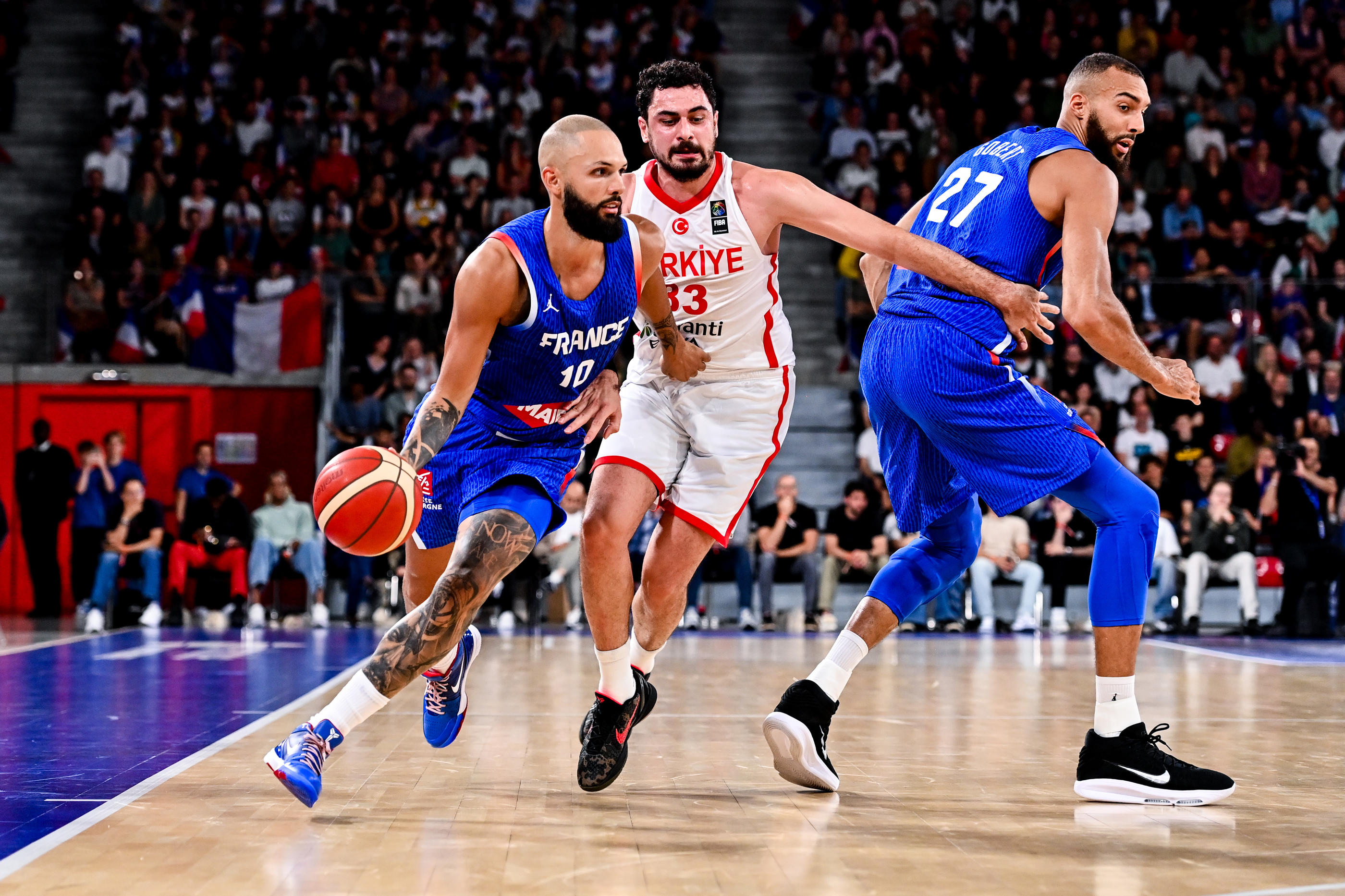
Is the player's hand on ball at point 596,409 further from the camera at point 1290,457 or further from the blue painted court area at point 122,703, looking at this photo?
the camera at point 1290,457

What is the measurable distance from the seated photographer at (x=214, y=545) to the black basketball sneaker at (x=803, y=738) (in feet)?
29.7

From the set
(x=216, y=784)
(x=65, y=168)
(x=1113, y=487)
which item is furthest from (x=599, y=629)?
(x=65, y=168)

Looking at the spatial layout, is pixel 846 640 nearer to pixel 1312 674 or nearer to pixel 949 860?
pixel 949 860

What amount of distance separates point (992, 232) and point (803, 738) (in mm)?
1591

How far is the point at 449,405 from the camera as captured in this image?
393 centimetres

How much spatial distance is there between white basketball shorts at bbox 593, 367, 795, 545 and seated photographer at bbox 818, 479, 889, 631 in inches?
300

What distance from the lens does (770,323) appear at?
186 inches

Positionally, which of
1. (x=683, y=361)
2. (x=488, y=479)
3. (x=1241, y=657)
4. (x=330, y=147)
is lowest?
(x=1241, y=657)

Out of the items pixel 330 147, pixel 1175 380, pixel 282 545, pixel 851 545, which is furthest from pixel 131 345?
pixel 1175 380

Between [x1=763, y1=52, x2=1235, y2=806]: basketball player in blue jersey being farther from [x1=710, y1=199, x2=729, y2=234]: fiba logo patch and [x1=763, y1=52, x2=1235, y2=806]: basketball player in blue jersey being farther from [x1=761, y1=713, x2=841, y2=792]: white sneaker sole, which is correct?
[x1=710, y1=199, x2=729, y2=234]: fiba logo patch

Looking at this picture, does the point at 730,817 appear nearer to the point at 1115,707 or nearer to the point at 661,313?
the point at 1115,707

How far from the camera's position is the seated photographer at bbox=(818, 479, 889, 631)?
12.2 metres

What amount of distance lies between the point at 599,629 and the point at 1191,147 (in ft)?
45.7

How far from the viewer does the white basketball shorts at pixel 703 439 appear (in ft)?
15.0
